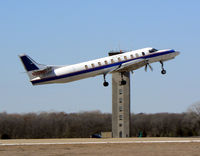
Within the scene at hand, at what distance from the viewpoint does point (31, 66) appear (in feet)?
226

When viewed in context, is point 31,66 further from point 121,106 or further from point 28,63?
point 121,106

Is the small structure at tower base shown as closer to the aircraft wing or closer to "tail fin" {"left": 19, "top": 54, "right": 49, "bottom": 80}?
the aircraft wing

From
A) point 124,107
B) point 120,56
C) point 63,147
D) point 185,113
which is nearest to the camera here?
point 63,147

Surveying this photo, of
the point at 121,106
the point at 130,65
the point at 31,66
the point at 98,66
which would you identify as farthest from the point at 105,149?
the point at 121,106

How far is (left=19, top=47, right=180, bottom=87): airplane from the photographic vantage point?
6788cm

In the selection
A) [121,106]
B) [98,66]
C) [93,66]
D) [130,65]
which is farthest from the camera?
[121,106]

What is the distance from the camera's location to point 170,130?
169375 mm

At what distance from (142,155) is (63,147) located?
13018 mm

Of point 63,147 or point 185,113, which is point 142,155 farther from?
point 185,113

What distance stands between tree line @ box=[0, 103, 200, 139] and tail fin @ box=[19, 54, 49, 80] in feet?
294

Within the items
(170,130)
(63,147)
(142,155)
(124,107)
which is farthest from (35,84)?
(170,130)

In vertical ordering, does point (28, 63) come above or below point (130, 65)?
below

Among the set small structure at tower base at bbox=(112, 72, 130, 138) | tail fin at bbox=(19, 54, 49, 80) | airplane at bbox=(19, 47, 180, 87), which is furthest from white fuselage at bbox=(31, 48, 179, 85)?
small structure at tower base at bbox=(112, 72, 130, 138)

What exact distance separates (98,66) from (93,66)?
95cm
